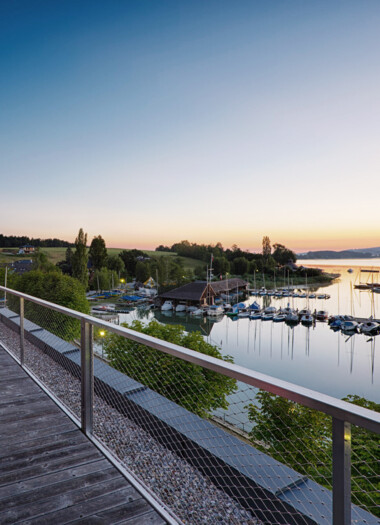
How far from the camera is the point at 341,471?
3.37 ft

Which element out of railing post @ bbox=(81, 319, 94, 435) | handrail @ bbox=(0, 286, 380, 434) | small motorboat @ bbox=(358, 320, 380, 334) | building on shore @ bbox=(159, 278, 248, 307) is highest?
handrail @ bbox=(0, 286, 380, 434)

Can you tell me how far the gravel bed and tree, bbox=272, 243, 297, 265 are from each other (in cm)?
11665

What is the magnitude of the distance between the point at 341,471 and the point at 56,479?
5.75 feet

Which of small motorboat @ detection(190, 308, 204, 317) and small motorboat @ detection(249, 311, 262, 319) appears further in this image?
small motorboat @ detection(190, 308, 204, 317)

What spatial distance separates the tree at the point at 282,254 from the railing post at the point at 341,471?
11895cm

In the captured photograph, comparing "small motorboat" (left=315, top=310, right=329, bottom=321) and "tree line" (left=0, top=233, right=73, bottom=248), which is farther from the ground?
"tree line" (left=0, top=233, right=73, bottom=248)

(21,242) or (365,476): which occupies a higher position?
(21,242)

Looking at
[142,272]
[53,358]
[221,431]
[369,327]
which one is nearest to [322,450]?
[221,431]

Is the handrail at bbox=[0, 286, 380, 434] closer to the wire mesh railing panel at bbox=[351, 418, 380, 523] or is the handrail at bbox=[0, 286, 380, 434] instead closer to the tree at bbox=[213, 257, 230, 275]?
the wire mesh railing panel at bbox=[351, 418, 380, 523]

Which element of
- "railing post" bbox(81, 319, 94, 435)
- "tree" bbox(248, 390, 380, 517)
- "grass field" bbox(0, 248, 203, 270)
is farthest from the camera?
"grass field" bbox(0, 248, 203, 270)

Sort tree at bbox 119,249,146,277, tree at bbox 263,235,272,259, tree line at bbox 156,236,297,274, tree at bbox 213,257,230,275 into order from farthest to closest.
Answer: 1. tree at bbox 263,235,272,259
2. tree line at bbox 156,236,297,274
3. tree at bbox 213,257,230,275
4. tree at bbox 119,249,146,277

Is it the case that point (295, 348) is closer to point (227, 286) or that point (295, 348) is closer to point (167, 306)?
point (167, 306)

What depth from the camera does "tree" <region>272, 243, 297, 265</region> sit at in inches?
4579

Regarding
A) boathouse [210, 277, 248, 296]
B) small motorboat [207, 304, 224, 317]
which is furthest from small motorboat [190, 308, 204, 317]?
boathouse [210, 277, 248, 296]
